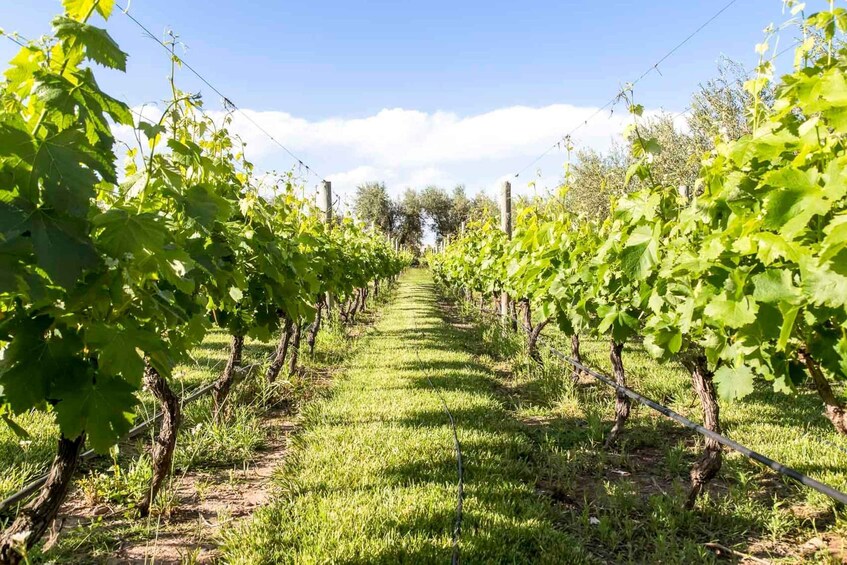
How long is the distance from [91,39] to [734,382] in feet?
9.21

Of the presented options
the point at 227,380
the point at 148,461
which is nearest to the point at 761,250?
the point at 148,461

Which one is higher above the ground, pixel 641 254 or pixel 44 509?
pixel 641 254

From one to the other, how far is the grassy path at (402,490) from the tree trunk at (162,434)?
65 centimetres

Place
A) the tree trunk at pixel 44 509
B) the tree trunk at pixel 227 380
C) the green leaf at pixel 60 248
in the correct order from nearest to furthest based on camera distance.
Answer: the green leaf at pixel 60 248 < the tree trunk at pixel 44 509 < the tree trunk at pixel 227 380

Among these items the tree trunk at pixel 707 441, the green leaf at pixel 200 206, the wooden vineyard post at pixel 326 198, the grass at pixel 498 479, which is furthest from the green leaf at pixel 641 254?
the wooden vineyard post at pixel 326 198

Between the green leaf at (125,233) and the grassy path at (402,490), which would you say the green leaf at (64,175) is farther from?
the grassy path at (402,490)

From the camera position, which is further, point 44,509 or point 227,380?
point 227,380

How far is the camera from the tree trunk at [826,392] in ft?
7.45

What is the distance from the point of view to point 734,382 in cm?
260

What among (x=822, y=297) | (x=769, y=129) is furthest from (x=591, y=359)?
(x=822, y=297)

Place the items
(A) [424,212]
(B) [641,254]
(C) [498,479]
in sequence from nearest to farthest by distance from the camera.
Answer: (B) [641,254]
(C) [498,479]
(A) [424,212]

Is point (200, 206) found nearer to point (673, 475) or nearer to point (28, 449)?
point (28, 449)

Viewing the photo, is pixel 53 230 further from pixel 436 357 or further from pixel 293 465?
pixel 436 357

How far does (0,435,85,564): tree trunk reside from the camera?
194 cm
